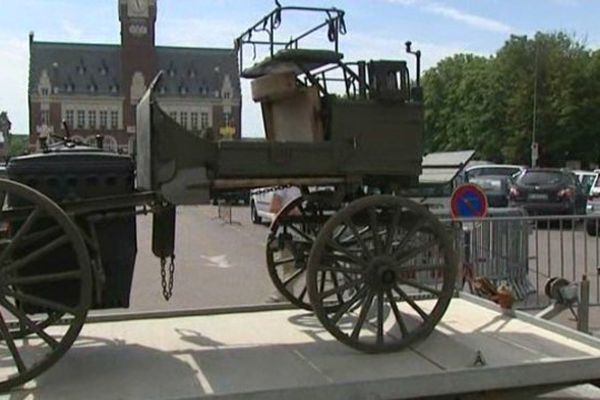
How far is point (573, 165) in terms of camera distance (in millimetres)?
52156

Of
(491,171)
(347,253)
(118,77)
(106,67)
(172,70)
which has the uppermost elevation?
(106,67)

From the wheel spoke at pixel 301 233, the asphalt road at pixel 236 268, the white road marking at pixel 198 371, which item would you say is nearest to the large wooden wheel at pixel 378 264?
the wheel spoke at pixel 301 233

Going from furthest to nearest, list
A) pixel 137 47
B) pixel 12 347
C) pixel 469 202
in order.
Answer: pixel 137 47 → pixel 469 202 → pixel 12 347

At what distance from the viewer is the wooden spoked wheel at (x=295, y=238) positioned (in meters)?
4.88

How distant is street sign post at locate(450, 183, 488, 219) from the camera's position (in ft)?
29.5

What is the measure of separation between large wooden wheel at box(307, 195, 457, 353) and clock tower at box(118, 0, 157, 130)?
292ft

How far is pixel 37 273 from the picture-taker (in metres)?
3.95

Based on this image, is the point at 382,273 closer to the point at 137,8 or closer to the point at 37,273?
the point at 37,273

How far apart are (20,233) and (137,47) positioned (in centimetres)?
9186

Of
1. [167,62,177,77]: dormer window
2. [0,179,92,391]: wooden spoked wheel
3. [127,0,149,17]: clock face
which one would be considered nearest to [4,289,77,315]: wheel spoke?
[0,179,92,391]: wooden spoked wheel

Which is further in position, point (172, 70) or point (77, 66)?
point (77, 66)

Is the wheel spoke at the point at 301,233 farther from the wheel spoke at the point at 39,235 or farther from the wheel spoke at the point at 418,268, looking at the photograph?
the wheel spoke at the point at 39,235

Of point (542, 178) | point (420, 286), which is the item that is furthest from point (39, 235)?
point (542, 178)

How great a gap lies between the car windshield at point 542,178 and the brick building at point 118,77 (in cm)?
6865
